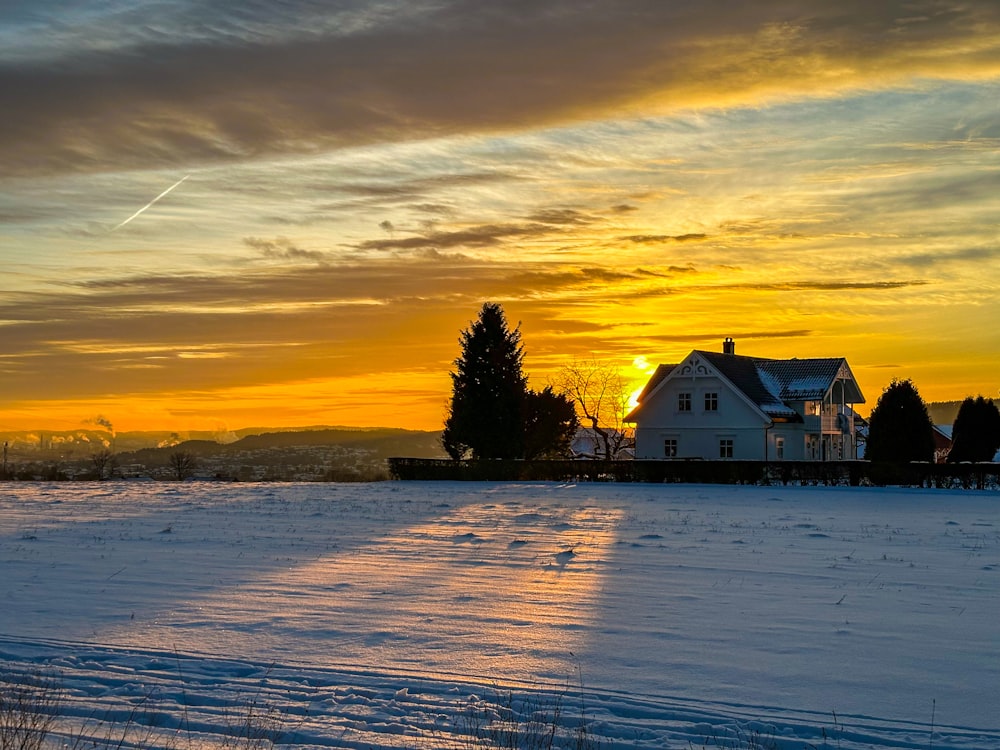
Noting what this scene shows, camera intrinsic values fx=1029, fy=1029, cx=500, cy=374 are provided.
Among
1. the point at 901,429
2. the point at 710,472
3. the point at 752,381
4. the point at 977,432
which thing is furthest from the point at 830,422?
the point at 710,472

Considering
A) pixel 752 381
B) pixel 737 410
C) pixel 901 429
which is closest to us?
pixel 901 429

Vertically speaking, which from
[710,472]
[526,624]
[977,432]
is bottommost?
[526,624]

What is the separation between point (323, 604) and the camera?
13.6m

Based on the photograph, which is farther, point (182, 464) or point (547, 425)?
point (547, 425)

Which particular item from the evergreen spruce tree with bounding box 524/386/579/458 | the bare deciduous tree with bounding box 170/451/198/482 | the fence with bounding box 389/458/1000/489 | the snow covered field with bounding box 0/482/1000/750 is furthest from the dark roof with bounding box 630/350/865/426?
the snow covered field with bounding box 0/482/1000/750

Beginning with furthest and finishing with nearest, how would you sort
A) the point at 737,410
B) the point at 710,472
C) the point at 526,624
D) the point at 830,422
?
1. the point at 830,422
2. the point at 737,410
3. the point at 710,472
4. the point at 526,624

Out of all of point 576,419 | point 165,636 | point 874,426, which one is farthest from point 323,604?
point 576,419

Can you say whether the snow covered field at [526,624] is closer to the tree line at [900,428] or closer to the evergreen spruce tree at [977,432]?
the tree line at [900,428]

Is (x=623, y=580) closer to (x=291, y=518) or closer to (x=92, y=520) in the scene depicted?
(x=291, y=518)

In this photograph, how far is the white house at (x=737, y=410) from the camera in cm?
5919

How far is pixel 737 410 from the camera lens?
59.3 meters

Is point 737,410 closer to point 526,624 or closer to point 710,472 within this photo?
point 710,472

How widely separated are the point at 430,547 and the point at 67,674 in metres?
10.9

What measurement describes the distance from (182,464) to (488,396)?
16.4 metres
